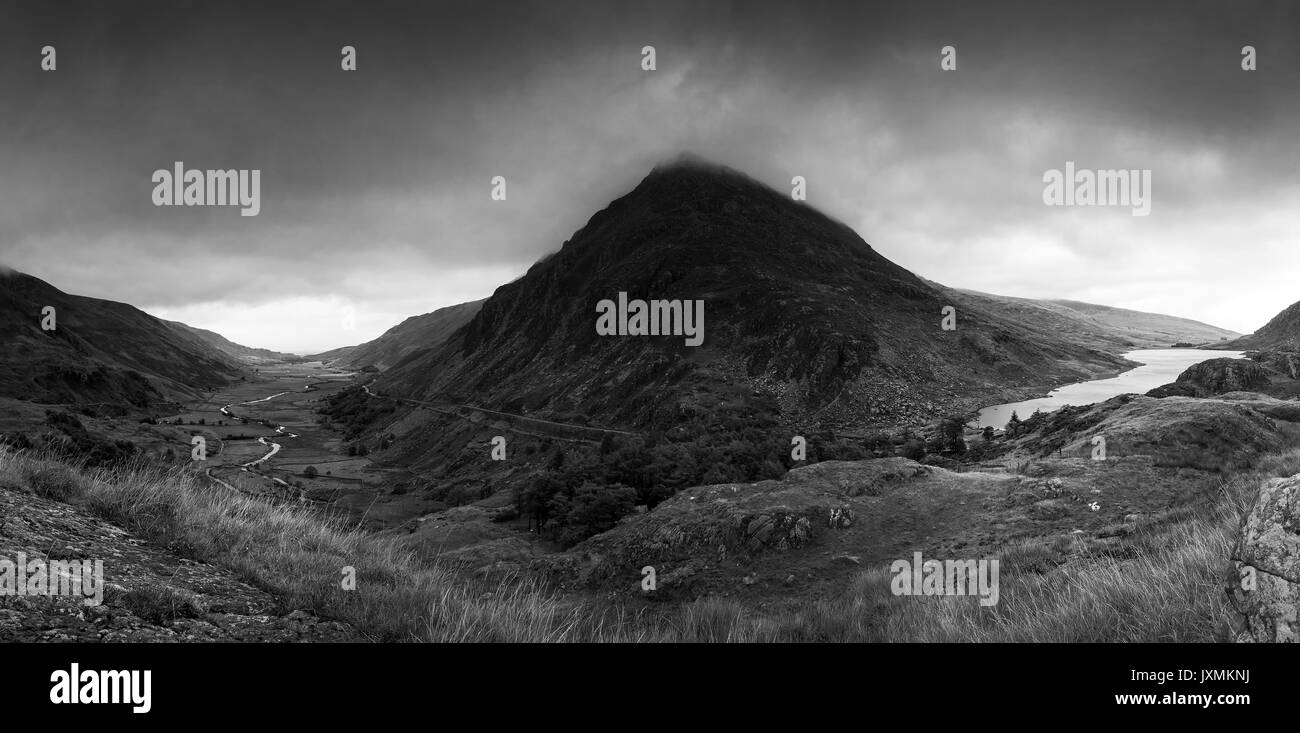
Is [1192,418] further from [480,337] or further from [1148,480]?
[480,337]

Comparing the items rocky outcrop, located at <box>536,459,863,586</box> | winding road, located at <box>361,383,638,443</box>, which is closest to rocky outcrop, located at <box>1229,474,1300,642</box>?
rocky outcrop, located at <box>536,459,863,586</box>

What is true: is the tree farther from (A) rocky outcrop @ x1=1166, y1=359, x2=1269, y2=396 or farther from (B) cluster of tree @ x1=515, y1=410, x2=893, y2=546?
(A) rocky outcrop @ x1=1166, y1=359, x2=1269, y2=396

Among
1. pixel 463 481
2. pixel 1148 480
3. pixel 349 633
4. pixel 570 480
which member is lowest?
pixel 463 481

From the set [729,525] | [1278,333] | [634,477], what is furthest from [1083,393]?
[1278,333]

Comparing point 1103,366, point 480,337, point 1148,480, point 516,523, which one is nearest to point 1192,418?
point 1148,480

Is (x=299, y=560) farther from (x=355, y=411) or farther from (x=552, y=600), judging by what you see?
(x=355, y=411)
